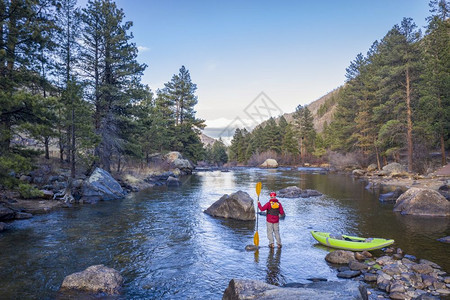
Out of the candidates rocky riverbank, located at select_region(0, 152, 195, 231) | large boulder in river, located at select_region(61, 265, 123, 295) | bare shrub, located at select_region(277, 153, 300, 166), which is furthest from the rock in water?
bare shrub, located at select_region(277, 153, 300, 166)

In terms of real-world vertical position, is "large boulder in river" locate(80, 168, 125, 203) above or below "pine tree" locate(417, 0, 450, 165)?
below

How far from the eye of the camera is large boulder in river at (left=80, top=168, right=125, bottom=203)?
18.7 metres

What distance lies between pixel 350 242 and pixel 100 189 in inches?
633

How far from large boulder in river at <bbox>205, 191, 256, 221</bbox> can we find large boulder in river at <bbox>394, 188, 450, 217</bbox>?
8395 millimetres

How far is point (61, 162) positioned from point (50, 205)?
31.6 feet

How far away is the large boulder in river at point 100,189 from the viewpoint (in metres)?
18.7

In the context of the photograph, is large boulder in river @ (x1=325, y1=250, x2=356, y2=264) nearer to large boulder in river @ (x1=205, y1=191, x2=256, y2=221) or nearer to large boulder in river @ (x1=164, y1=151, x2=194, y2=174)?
large boulder in river @ (x1=205, y1=191, x2=256, y2=221)

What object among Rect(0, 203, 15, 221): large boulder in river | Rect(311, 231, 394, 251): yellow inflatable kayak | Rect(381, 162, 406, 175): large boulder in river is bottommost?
Rect(311, 231, 394, 251): yellow inflatable kayak

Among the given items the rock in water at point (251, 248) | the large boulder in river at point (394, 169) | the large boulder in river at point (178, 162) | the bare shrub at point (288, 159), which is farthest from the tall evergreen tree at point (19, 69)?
the bare shrub at point (288, 159)

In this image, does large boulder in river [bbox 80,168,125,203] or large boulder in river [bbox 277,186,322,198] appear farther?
large boulder in river [bbox 277,186,322,198]

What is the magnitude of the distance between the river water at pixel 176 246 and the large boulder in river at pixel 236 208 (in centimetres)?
63

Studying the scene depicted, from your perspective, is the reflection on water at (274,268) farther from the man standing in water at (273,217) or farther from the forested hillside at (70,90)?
the forested hillside at (70,90)

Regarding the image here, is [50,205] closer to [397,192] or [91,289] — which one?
[91,289]

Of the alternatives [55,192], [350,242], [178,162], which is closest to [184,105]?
[178,162]
